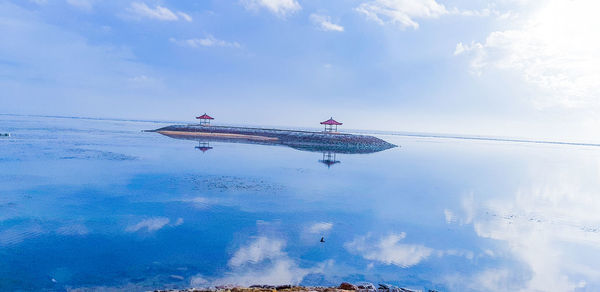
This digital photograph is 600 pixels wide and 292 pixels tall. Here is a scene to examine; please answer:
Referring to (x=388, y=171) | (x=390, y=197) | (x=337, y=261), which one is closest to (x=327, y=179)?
(x=390, y=197)

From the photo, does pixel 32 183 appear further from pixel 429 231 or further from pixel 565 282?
pixel 565 282

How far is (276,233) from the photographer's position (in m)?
12.6

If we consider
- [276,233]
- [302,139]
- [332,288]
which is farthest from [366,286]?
[302,139]

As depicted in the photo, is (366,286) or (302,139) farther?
(302,139)

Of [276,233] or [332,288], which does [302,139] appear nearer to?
[276,233]

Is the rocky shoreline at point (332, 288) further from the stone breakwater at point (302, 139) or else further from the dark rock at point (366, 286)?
the stone breakwater at point (302, 139)

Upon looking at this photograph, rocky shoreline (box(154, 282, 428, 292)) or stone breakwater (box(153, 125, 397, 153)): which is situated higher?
stone breakwater (box(153, 125, 397, 153))

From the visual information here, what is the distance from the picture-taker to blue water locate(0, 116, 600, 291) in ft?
30.7

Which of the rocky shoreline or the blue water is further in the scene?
the blue water

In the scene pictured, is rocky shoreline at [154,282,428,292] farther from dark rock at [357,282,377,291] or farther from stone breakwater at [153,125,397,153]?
stone breakwater at [153,125,397,153]

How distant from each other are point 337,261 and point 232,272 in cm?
344

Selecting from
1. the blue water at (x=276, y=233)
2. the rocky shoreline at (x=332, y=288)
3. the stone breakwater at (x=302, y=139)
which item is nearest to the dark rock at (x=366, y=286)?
the rocky shoreline at (x=332, y=288)

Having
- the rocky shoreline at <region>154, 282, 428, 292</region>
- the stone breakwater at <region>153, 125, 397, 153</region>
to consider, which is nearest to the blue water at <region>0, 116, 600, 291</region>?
the rocky shoreline at <region>154, 282, 428, 292</region>

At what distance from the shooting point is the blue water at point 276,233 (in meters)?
9.34
